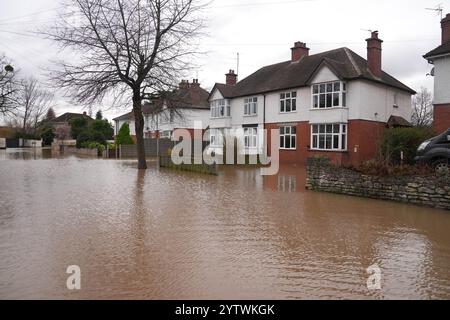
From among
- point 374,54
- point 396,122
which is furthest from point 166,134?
point 396,122

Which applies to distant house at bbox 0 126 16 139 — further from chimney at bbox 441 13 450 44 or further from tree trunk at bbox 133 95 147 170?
chimney at bbox 441 13 450 44

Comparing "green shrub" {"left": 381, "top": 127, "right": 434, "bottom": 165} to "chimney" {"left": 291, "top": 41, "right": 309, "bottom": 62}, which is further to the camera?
"chimney" {"left": 291, "top": 41, "right": 309, "bottom": 62}

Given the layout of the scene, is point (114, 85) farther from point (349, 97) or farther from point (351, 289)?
point (351, 289)

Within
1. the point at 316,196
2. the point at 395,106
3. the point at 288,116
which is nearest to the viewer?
the point at 316,196

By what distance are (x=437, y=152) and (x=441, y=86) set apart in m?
9.42

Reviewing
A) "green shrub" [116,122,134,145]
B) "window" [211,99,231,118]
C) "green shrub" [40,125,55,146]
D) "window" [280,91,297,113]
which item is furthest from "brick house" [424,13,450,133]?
"green shrub" [40,125,55,146]

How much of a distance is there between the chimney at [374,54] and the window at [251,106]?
961 cm

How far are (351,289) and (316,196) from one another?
8018 mm

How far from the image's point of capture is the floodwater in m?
5.23

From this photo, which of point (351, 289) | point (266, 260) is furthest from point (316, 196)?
point (351, 289)

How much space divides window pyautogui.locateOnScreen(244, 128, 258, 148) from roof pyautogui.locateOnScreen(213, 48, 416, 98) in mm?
3128

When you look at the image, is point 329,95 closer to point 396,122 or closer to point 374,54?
point 374,54

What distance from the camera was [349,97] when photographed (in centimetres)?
2544

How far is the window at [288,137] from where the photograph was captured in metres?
29.2
